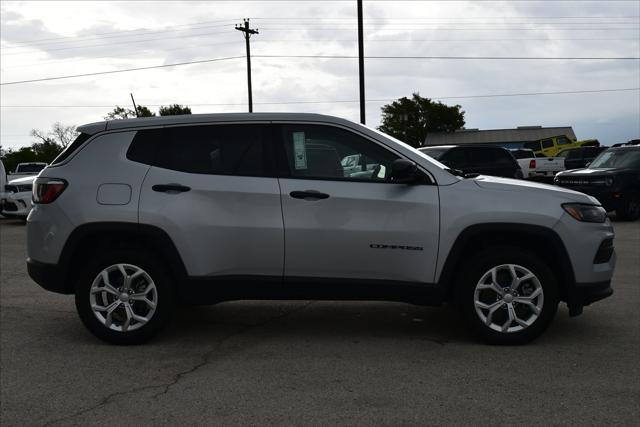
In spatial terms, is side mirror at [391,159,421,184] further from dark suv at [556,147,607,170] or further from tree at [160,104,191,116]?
tree at [160,104,191,116]

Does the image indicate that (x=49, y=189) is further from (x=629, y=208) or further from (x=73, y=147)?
(x=629, y=208)

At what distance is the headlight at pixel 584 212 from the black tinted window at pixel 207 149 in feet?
7.67

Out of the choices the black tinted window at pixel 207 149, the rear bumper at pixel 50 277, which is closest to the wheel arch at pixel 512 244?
the black tinted window at pixel 207 149

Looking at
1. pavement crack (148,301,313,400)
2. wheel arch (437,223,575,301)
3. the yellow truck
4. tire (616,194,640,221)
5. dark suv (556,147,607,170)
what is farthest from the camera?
the yellow truck

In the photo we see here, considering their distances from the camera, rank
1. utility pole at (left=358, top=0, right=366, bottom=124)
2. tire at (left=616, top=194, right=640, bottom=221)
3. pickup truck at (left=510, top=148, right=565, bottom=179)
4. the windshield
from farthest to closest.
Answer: the windshield → pickup truck at (left=510, top=148, right=565, bottom=179) → utility pole at (left=358, top=0, right=366, bottom=124) → tire at (left=616, top=194, right=640, bottom=221)

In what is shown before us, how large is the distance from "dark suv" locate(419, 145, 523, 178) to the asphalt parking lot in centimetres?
1154

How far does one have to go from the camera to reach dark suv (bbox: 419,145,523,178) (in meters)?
18.7

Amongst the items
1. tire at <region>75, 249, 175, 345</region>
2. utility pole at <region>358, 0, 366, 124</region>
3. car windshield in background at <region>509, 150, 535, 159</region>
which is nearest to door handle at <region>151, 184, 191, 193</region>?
tire at <region>75, 249, 175, 345</region>

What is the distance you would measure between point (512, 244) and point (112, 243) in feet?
10.4

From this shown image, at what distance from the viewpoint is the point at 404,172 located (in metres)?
5.60

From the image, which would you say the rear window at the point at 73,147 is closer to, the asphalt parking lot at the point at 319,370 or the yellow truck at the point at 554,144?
the asphalt parking lot at the point at 319,370

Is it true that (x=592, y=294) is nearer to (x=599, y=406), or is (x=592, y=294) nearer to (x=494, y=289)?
(x=494, y=289)

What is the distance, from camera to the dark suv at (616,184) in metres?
16.0

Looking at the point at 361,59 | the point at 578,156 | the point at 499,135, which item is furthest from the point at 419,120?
the point at 361,59
